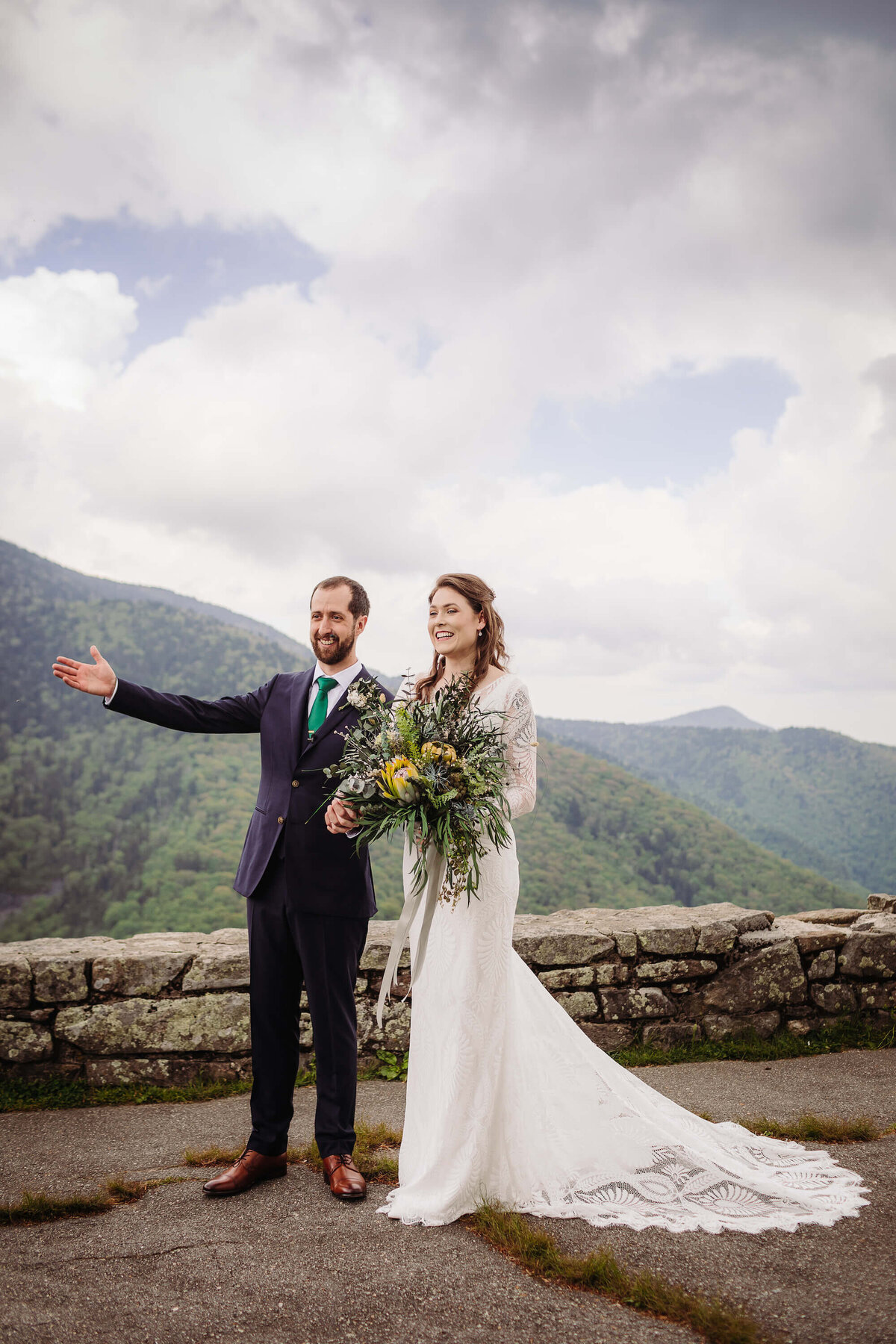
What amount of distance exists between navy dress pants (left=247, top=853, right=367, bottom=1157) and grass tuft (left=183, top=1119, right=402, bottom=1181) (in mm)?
192

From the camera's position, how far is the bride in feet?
9.02

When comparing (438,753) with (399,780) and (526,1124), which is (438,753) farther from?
(526,1124)

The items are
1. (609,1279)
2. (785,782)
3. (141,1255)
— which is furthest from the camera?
(785,782)

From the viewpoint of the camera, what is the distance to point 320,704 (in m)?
3.30

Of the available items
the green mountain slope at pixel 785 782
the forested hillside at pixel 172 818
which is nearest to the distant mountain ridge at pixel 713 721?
the green mountain slope at pixel 785 782

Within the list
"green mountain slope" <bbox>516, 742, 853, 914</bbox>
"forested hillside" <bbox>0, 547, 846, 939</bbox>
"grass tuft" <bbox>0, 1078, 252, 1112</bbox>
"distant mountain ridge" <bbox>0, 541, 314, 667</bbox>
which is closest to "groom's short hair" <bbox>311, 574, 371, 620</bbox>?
"grass tuft" <bbox>0, 1078, 252, 1112</bbox>

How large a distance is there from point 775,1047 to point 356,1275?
353 centimetres

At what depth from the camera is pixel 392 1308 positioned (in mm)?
2156

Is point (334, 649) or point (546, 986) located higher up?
point (334, 649)

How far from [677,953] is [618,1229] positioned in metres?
2.58

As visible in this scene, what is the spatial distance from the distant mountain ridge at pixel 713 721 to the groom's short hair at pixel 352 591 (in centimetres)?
6898

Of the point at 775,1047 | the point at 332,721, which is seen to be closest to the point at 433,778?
the point at 332,721

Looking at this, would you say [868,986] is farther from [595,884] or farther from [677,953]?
[595,884]

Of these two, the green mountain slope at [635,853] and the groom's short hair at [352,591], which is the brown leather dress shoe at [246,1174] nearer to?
the groom's short hair at [352,591]
